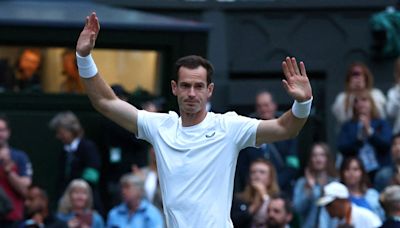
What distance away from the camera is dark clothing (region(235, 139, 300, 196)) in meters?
15.0

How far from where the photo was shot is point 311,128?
Answer: 57.0ft

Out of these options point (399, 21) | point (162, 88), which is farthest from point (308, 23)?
point (162, 88)

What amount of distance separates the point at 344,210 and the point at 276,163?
6.98ft

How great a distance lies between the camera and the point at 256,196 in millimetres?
14000

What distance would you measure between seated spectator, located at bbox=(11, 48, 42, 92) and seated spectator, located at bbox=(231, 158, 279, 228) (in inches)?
147

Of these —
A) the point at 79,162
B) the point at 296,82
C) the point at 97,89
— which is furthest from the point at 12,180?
the point at 296,82

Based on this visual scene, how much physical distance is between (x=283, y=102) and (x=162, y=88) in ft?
5.97

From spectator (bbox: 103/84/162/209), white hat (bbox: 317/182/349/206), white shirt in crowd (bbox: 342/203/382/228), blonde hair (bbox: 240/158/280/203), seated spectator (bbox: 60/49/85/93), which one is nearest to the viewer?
white shirt in crowd (bbox: 342/203/382/228)

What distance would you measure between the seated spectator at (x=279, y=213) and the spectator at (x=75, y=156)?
2.40 meters

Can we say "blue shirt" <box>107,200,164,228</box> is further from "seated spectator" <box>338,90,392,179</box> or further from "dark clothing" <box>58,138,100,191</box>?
"seated spectator" <box>338,90,392,179</box>

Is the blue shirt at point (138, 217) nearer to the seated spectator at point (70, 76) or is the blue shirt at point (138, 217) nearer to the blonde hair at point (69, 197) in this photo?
the blonde hair at point (69, 197)

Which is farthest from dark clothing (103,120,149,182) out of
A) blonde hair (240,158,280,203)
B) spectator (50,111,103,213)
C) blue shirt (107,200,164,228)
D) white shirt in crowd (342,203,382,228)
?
white shirt in crowd (342,203,382,228)

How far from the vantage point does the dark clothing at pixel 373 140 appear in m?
14.9

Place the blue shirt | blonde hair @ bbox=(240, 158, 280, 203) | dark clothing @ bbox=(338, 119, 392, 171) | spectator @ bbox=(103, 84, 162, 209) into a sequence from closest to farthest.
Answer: blonde hair @ bbox=(240, 158, 280, 203)
the blue shirt
dark clothing @ bbox=(338, 119, 392, 171)
spectator @ bbox=(103, 84, 162, 209)
